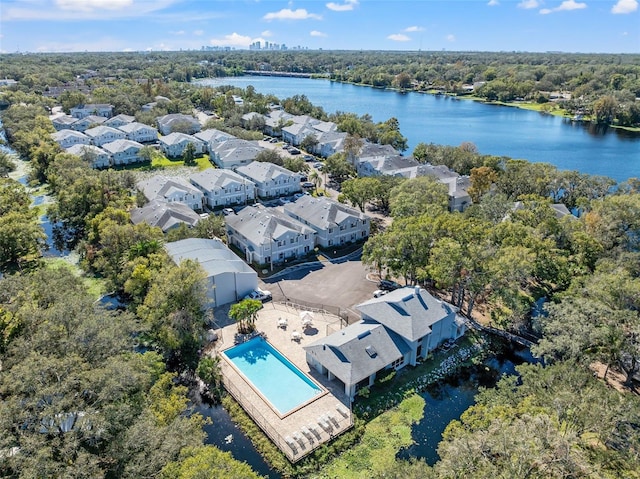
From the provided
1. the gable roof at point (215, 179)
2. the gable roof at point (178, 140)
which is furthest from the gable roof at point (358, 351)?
the gable roof at point (178, 140)

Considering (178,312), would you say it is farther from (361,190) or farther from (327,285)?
(361,190)

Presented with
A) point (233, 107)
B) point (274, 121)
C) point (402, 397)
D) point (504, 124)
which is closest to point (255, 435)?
point (402, 397)

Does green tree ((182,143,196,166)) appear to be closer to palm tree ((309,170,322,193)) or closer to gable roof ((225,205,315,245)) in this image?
palm tree ((309,170,322,193))

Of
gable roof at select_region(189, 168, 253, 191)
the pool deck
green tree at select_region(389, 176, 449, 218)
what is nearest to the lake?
green tree at select_region(389, 176, 449, 218)

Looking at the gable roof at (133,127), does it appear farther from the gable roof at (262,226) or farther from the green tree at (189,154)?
the gable roof at (262,226)

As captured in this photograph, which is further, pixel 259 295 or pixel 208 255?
pixel 208 255

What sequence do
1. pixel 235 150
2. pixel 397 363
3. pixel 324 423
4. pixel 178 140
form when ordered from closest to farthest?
1. pixel 324 423
2. pixel 397 363
3. pixel 235 150
4. pixel 178 140

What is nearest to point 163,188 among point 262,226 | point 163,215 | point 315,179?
point 163,215
